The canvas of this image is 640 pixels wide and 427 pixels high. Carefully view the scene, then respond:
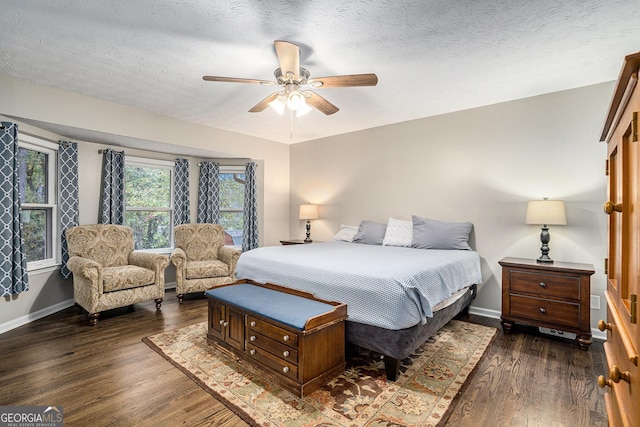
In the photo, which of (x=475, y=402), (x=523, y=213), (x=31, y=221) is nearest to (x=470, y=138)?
(x=523, y=213)

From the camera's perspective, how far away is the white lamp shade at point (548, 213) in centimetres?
297

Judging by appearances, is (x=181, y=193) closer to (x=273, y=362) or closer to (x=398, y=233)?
(x=398, y=233)

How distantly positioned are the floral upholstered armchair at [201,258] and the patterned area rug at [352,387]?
49.0 inches

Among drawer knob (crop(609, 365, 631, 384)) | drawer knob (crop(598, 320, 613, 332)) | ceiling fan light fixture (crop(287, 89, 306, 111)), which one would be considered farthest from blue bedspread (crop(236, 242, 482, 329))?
ceiling fan light fixture (crop(287, 89, 306, 111))

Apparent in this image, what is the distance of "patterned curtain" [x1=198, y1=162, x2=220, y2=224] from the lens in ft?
17.2

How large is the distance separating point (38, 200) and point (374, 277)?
13.1ft

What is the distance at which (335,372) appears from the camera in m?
2.25

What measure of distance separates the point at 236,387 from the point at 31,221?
10.9 ft

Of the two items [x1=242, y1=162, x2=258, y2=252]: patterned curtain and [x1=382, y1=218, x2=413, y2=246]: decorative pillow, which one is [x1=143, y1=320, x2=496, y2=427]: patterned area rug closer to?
[x1=382, y1=218, x2=413, y2=246]: decorative pillow

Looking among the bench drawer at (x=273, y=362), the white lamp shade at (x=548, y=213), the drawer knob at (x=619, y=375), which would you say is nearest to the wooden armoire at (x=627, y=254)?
the drawer knob at (x=619, y=375)

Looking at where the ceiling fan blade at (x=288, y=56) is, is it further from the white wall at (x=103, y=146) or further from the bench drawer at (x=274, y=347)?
the white wall at (x=103, y=146)

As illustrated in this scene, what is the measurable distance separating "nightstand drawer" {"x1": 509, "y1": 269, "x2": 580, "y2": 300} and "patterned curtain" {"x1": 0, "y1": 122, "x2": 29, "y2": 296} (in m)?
4.82

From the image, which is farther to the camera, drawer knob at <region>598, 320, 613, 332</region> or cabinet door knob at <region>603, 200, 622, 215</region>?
drawer knob at <region>598, 320, 613, 332</region>

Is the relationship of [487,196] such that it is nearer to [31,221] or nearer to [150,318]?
[150,318]
